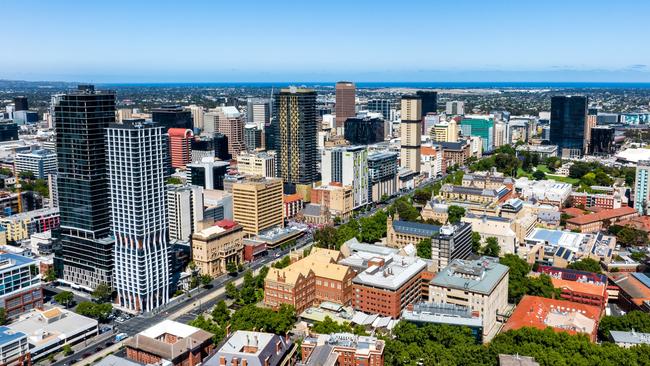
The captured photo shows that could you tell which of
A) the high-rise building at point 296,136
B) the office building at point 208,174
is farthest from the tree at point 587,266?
the office building at point 208,174

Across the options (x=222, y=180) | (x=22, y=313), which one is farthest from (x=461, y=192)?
(x=22, y=313)

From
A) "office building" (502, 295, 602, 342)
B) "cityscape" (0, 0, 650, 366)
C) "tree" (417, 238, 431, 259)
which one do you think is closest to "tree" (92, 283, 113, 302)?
"cityscape" (0, 0, 650, 366)

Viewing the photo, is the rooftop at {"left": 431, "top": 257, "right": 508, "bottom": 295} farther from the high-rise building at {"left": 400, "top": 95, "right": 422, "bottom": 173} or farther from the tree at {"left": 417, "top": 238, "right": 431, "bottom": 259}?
the high-rise building at {"left": 400, "top": 95, "right": 422, "bottom": 173}

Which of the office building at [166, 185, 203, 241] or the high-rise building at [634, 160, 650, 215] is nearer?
the office building at [166, 185, 203, 241]

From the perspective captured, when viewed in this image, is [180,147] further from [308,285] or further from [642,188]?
[642,188]

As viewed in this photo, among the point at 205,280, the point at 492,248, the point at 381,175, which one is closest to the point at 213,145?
the point at 381,175

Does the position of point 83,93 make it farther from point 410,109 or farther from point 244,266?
point 410,109
